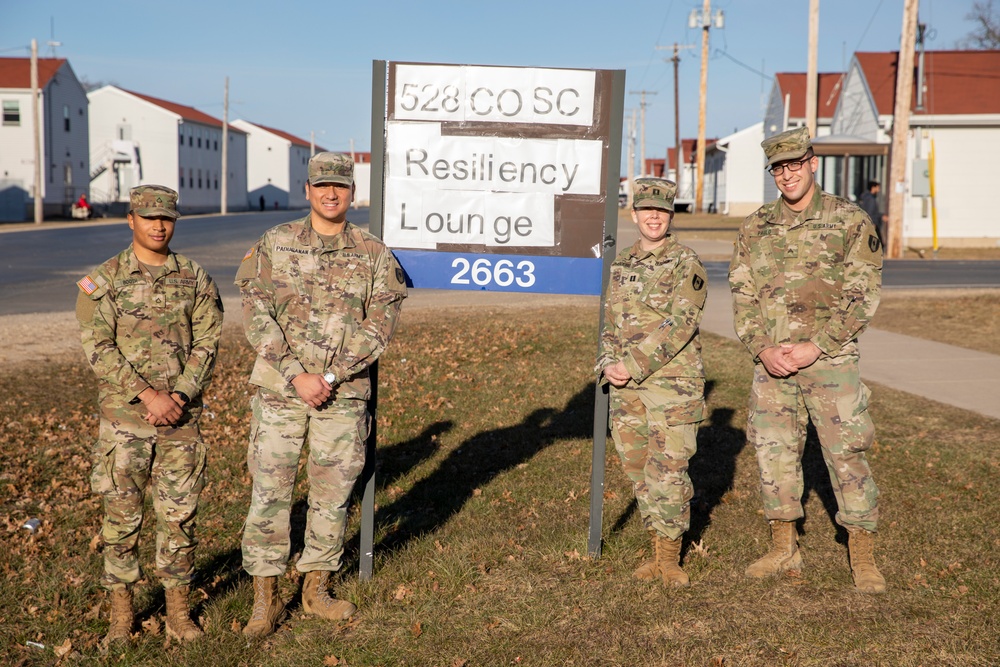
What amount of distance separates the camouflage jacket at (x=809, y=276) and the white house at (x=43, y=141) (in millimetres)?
54893

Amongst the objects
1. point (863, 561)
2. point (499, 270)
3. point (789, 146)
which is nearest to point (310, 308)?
point (499, 270)

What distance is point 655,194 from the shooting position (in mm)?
4754

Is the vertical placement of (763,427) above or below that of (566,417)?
above

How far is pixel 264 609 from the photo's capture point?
4.46 meters

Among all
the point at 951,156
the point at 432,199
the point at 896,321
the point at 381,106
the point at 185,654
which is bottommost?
the point at 185,654

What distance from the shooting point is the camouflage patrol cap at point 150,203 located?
4.23 meters

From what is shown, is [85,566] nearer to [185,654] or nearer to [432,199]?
[185,654]

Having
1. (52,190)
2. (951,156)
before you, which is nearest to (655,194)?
(951,156)

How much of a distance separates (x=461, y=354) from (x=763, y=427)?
6.74 m

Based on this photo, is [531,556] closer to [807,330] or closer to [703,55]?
[807,330]

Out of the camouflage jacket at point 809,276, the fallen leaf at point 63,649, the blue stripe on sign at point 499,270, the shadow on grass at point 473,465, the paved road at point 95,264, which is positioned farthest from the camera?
the paved road at point 95,264

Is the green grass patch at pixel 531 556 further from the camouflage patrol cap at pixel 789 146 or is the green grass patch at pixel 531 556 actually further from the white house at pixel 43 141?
the white house at pixel 43 141

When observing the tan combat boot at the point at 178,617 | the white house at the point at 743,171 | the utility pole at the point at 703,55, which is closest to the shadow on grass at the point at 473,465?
the tan combat boot at the point at 178,617

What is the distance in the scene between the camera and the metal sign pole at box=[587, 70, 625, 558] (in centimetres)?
525
